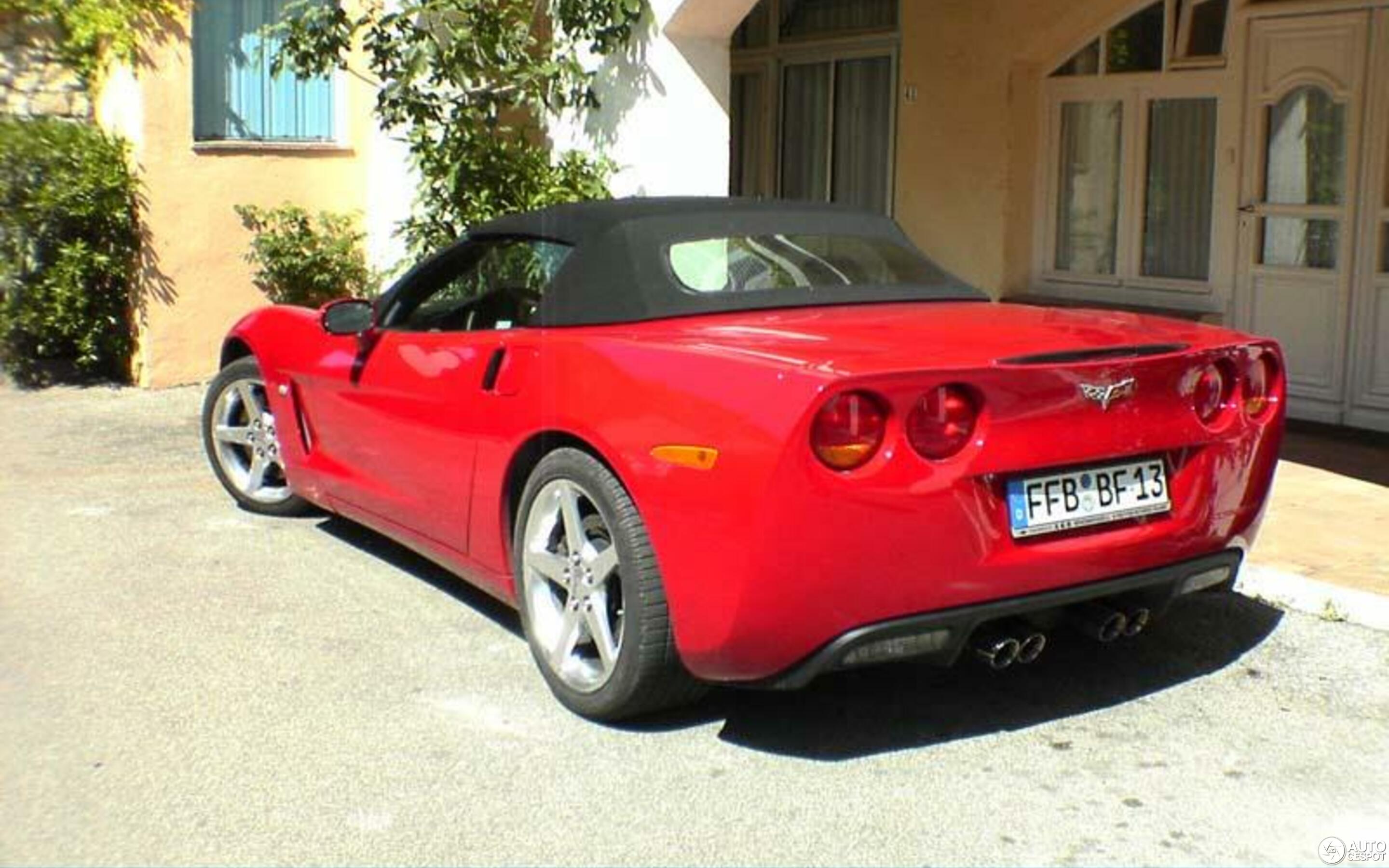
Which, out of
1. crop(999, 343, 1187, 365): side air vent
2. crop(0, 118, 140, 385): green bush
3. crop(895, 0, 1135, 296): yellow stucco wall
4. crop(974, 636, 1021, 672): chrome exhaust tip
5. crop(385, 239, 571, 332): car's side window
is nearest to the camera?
crop(999, 343, 1187, 365): side air vent

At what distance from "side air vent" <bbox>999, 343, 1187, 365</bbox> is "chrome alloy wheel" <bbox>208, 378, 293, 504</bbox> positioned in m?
3.63

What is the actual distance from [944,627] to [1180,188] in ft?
22.3

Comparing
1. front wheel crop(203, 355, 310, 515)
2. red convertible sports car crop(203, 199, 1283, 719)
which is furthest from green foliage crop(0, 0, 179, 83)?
red convertible sports car crop(203, 199, 1283, 719)

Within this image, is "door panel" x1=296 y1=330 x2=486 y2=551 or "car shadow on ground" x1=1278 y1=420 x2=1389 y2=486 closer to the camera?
"door panel" x1=296 y1=330 x2=486 y2=551

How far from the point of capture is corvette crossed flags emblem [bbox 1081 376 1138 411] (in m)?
4.22

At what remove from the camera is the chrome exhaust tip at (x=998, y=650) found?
429 centimetres

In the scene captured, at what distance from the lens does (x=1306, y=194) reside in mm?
9367

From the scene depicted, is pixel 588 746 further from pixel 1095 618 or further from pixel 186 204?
pixel 186 204

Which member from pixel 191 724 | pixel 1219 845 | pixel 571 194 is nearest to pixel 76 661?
pixel 191 724

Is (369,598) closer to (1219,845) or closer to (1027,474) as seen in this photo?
(1027,474)

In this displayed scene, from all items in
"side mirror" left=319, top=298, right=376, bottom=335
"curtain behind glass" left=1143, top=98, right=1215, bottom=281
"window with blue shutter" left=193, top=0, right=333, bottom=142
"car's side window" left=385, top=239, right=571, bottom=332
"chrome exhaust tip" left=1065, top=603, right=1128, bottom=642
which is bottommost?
"chrome exhaust tip" left=1065, top=603, right=1128, bottom=642

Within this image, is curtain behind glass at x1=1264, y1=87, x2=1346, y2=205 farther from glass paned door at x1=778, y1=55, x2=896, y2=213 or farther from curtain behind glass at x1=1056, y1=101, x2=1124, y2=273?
glass paned door at x1=778, y1=55, x2=896, y2=213

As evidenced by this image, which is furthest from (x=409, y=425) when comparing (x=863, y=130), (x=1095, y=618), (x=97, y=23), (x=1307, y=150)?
(x=863, y=130)

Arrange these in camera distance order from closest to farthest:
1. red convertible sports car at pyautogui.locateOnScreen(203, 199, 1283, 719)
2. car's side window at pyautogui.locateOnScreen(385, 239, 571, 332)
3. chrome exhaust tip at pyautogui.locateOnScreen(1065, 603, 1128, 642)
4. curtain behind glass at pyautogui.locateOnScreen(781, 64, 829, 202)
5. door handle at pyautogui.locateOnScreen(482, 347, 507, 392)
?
1. red convertible sports car at pyautogui.locateOnScreen(203, 199, 1283, 719)
2. chrome exhaust tip at pyautogui.locateOnScreen(1065, 603, 1128, 642)
3. door handle at pyautogui.locateOnScreen(482, 347, 507, 392)
4. car's side window at pyautogui.locateOnScreen(385, 239, 571, 332)
5. curtain behind glass at pyautogui.locateOnScreen(781, 64, 829, 202)
